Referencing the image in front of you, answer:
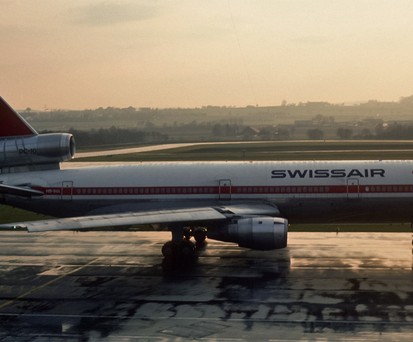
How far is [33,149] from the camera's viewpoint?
36.7 m

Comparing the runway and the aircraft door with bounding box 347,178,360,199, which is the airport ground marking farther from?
the aircraft door with bounding box 347,178,360,199

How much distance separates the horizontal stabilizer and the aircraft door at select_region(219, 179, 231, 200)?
1045 centimetres

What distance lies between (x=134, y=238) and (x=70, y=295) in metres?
13.8

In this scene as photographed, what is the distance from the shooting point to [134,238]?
40688mm

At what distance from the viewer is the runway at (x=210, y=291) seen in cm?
2198

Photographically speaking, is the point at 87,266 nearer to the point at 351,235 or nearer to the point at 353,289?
the point at 353,289

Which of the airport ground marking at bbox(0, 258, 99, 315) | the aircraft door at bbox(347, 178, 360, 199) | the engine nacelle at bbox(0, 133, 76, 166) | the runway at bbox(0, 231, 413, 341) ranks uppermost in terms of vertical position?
the engine nacelle at bbox(0, 133, 76, 166)

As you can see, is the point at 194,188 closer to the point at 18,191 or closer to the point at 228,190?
the point at 228,190

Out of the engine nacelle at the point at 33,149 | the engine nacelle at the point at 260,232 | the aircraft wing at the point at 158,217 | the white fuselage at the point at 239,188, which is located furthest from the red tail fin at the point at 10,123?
the engine nacelle at the point at 260,232

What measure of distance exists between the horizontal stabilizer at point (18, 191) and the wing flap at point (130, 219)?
21.8 ft

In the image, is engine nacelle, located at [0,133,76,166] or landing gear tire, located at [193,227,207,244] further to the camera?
landing gear tire, located at [193,227,207,244]

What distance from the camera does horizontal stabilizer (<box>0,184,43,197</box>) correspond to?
114 feet

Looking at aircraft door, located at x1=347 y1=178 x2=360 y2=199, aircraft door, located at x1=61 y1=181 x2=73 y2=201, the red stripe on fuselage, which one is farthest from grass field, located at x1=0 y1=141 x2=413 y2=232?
aircraft door, located at x1=61 y1=181 x2=73 y2=201

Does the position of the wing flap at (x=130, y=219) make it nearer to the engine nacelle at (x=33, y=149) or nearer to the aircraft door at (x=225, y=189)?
the aircraft door at (x=225, y=189)
